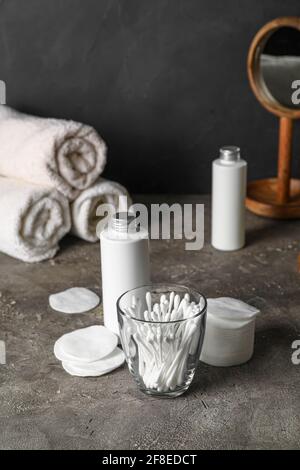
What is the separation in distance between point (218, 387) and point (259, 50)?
73 cm

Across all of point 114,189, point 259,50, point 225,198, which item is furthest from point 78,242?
point 259,50

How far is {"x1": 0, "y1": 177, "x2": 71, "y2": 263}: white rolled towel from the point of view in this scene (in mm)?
1314

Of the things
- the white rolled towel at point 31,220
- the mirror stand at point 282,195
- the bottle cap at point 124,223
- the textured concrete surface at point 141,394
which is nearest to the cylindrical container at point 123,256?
the bottle cap at point 124,223

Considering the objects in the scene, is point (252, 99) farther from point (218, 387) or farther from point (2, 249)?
point (218, 387)

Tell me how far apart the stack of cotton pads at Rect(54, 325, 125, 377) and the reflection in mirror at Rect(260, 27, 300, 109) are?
0.64 meters

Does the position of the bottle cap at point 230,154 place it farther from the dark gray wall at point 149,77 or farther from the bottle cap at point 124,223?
the bottle cap at point 124,223

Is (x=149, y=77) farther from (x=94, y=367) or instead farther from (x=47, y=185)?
(x=94, y=367)

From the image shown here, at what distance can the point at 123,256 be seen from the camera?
104cm

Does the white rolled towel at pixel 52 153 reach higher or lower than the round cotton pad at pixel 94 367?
higher

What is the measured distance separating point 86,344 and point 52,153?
1.42 ft

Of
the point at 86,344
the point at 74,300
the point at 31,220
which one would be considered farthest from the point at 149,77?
the point at 86,344

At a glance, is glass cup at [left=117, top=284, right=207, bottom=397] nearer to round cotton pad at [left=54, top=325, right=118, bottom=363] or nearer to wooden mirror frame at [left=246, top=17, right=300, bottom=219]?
round cotton pad at [left=54, top=325, right=118, bottom=363]

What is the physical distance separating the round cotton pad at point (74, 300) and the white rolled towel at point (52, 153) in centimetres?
24

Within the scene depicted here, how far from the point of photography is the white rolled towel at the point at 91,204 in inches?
54.9
